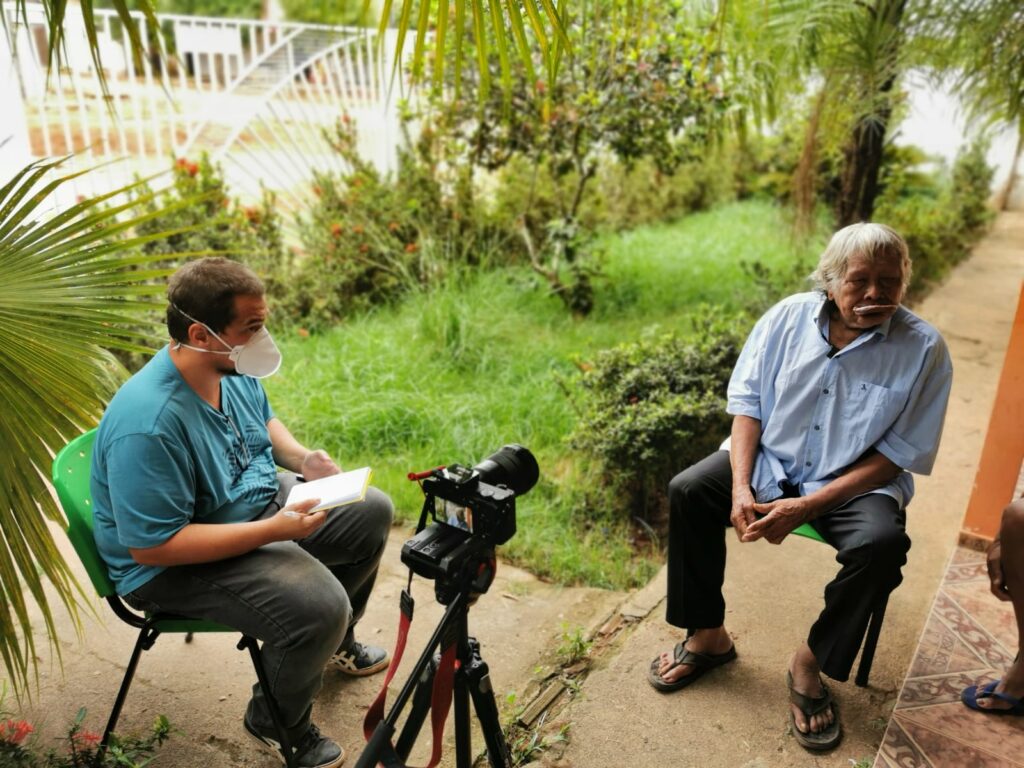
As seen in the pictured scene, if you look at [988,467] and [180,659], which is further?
[988,467]

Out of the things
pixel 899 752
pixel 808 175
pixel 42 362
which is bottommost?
pixel 899 752

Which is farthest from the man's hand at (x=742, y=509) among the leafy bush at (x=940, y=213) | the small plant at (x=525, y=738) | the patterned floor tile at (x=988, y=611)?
the leafy bush at (x=940, y=213)

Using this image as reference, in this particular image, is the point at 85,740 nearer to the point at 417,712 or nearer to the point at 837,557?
the point at 417,712

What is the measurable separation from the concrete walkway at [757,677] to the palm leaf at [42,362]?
1.39m

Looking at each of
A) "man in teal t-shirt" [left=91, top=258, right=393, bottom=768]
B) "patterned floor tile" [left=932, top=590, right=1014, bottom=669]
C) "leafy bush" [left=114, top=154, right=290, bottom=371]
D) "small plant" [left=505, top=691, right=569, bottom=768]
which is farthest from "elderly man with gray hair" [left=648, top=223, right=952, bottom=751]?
"leafy bush" [left=114, top=154, right=290, bottom=371]

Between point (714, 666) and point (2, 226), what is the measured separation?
239cm

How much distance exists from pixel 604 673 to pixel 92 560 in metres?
1.51

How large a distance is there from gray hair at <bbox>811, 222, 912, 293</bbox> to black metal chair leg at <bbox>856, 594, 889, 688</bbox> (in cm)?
91

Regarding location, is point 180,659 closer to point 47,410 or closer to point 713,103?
point 47,410

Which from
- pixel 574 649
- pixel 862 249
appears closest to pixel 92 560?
pixel 574 649

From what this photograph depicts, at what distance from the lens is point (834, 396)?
2.42 metres

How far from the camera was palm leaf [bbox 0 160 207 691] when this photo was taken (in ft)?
6.16

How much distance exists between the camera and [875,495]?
236cm

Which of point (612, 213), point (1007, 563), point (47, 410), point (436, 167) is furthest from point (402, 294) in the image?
point (1007, 563)
